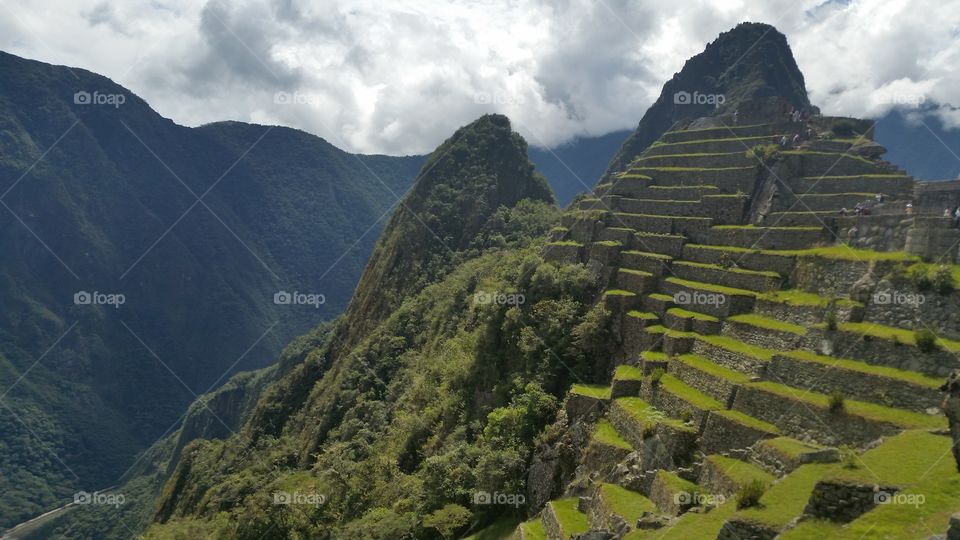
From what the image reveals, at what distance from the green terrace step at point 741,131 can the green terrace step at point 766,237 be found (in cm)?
933

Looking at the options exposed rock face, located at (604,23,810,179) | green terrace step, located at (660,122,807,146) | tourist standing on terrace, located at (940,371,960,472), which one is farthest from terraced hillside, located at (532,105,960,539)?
exposed rock face, located at (604,23,810,179)

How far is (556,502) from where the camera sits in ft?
59.9

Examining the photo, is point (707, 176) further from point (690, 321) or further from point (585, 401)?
point (585, 401)

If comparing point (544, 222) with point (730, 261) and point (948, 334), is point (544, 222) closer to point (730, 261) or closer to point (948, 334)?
point (730, 261)

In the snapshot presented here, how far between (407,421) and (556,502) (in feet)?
57.5

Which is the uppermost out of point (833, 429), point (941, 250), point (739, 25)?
point (739, 25)

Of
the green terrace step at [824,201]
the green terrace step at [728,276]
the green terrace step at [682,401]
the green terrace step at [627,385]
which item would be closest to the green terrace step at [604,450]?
the green terrace step at [627,385]

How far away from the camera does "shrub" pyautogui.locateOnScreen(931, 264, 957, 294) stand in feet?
45.9

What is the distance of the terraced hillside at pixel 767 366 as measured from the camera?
1042cm

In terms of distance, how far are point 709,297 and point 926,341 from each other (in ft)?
26.9

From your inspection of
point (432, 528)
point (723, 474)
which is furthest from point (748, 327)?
point (432, 528)

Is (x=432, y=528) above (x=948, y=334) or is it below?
below

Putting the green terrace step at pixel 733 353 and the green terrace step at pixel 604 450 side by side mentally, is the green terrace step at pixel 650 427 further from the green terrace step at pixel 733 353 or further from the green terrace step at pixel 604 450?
the green terrace step at pixel 733 353

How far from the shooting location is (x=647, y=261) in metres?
25.6
